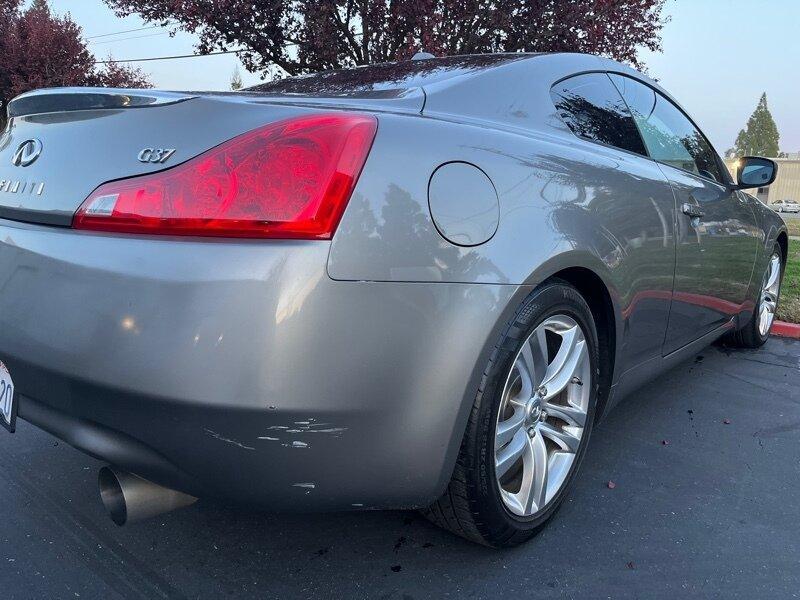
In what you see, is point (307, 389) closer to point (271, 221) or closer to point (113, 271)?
point (271, 221)

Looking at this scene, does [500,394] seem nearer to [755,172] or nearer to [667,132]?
[667,132]

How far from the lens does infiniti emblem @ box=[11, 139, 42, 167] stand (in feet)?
5.62

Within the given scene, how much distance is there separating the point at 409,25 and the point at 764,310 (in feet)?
16.1

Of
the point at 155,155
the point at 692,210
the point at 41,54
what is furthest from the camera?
the point at 41,54

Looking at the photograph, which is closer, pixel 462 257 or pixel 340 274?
pixel 340 274

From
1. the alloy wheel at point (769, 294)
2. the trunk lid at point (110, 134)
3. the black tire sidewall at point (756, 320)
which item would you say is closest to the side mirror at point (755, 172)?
the black tire sidewall at point (756, 320)

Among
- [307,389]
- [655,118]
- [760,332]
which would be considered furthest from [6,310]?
[760,332]

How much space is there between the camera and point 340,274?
1.38m

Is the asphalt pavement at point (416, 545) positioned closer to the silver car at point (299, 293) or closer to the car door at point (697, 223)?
the silver car at point (299, 293)

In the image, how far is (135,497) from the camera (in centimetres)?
159

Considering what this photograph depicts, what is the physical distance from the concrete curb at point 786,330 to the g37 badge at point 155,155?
4.68m

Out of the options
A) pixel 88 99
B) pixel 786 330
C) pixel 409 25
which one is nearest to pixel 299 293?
pixel 88 99

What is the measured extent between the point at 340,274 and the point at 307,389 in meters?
0.24

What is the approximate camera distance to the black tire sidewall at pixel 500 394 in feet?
5.49
